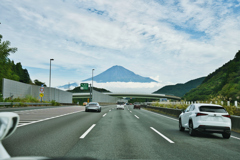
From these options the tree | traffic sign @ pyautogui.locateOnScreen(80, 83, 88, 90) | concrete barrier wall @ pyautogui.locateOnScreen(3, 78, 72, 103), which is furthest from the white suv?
traffic sign @ pyautogui.locateOnScreen(80, 83, 88, 90)

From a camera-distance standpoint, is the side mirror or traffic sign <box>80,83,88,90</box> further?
traffic sign <box>80,83,88,90</box>

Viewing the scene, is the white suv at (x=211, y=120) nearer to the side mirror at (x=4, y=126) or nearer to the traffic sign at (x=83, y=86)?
the side mirror at (x=4, y=126)

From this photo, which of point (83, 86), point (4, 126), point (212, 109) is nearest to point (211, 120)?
point (212, 109)

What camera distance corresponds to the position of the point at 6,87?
107ft

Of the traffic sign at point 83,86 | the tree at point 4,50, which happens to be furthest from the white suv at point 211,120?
the traffic sign at point 83,86

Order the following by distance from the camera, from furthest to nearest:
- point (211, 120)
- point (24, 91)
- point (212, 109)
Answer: point (24, 91) < point (212, 109) < point (211, 120)

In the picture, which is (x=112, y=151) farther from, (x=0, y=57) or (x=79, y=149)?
(x=0, y=57)

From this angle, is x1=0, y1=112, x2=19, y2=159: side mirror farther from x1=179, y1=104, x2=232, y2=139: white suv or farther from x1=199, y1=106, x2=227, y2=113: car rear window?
x1=199, y1=106, x2=227, y2=113: car rear window

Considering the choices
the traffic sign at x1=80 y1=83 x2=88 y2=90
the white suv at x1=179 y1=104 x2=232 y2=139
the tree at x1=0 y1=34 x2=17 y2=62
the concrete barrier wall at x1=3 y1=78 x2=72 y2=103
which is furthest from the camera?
the traffic sign at x1=80 y1=83 x2=88 y2=90

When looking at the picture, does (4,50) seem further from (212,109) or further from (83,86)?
(212,109)

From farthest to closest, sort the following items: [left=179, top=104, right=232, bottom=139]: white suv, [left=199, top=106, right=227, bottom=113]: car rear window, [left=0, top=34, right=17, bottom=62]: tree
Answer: [left=0, top=34, right=17, bottom=62]: tree, [left=199, top=106, right=227, bottom=113]: car rear window, [left=179, top=104, right=232, bottom=139]: white suv

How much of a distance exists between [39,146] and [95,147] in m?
1.76

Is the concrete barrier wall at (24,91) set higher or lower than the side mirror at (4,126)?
higher

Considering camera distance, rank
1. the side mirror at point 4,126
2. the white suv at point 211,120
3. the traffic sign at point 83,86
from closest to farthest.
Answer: the side mirror at point 4,126 < the white suv at point 211,120 < the traffic sign at point 83,86
